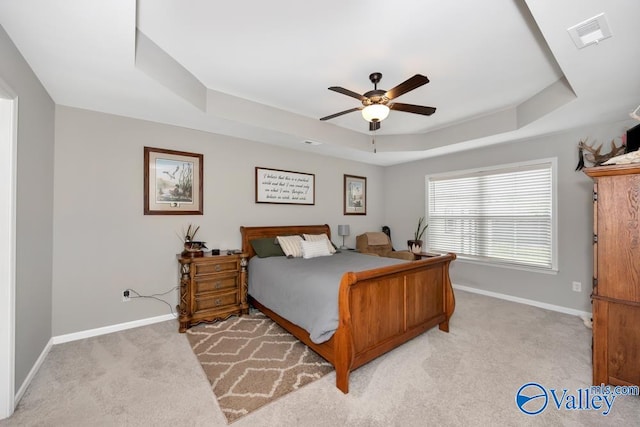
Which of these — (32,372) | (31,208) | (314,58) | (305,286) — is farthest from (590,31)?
(32,372)

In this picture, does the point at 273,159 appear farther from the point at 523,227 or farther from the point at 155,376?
the point at 523,227

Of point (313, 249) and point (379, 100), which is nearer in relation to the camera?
point (379, 100)

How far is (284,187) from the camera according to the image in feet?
14.4

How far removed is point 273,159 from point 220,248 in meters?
1.59

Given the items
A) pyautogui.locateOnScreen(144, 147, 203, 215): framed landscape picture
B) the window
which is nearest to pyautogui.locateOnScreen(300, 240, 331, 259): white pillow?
pyautogui.locateOnScreen(144, 147, 203, 215): framed landscape picture

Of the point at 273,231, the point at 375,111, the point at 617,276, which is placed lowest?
the point at 617,276

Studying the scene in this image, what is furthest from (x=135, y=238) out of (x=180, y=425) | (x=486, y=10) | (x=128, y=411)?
(x=486, y=10)

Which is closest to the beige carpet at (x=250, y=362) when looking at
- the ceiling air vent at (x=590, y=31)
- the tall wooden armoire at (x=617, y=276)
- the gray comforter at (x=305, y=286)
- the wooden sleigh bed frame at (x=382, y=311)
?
the wooden sleigh bed frame at (x=382, y=311)

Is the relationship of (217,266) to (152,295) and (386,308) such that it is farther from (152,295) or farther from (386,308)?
(386,308)

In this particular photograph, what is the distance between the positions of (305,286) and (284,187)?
2246 mm

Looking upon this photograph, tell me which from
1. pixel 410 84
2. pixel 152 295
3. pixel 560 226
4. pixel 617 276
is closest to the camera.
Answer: pixel 617 276

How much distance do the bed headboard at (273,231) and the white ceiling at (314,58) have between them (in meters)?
1.39

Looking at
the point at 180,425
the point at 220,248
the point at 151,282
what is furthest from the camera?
the point at 220,248

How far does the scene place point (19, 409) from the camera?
1805 millimetres
